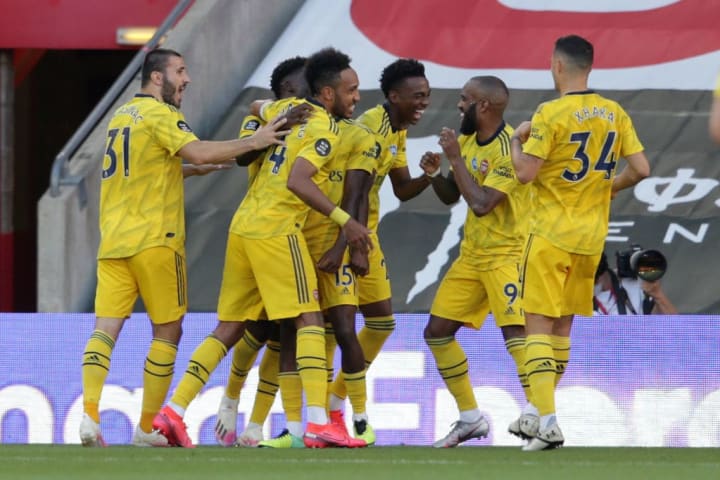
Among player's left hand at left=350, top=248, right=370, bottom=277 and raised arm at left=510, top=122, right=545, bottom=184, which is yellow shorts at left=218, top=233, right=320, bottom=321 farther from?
raised arm at left=510, top=122, right=545, bottom=184

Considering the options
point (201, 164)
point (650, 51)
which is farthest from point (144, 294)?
point (650, 51)

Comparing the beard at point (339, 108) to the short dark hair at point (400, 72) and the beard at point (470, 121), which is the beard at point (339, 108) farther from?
the beard at point (470, 121)

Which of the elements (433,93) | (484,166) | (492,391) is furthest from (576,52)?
(433,93)

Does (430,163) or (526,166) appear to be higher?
Result: (430,163)

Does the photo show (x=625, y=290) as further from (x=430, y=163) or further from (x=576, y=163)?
(x=576, y=163)

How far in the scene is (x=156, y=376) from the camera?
28.9 feet

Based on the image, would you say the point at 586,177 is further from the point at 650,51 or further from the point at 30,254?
the point at 30,254

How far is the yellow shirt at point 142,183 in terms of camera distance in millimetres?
8656

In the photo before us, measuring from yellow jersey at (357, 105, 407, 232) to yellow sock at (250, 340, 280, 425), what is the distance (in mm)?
918

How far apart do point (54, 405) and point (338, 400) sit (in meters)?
2.03

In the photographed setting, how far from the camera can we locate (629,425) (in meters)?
10.1

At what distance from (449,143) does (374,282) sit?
43.0 inches

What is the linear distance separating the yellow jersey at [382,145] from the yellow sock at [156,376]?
4.77 feet

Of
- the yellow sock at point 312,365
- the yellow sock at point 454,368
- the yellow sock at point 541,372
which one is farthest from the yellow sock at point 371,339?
the yellow sock at point 541,372
